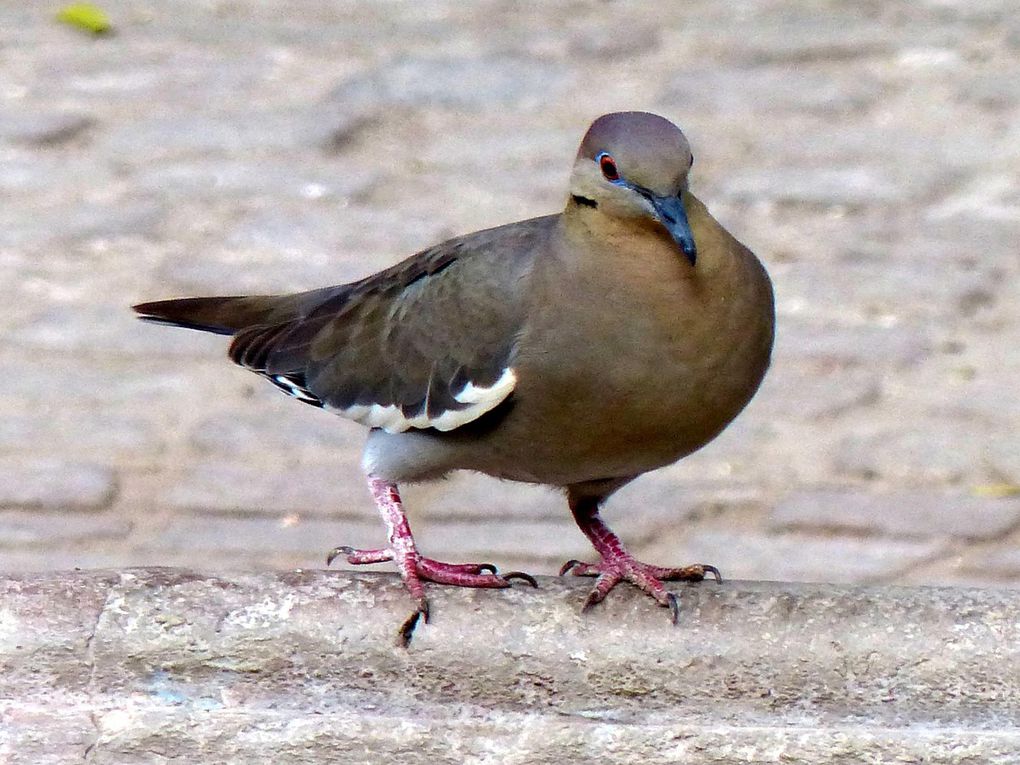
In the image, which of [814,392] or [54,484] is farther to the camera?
[814,392]

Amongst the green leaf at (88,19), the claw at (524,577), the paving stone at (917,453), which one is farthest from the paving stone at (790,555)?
the green leaf at (88,19)

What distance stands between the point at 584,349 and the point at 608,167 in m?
0.31

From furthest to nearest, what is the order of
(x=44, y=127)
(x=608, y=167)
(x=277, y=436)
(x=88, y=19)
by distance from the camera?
(x=88, y=19)
(x=44, y=127)
(x=277, y=436)
(x=608, y=167)

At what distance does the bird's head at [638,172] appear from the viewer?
288 centimetres

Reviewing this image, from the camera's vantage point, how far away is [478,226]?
589cm

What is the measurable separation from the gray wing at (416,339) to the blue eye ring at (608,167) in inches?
10.1

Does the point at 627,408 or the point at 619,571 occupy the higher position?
the point at 627,408

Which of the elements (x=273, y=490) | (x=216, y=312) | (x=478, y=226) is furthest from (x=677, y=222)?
(x=478, y=226)

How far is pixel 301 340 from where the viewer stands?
12.4 ft

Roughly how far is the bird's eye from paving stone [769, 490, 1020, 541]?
172cm

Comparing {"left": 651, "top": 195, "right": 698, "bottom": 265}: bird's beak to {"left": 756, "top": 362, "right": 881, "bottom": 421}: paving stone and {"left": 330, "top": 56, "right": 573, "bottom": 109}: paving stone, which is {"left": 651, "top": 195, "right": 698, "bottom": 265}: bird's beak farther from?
{"left": 330, "top": 56, "right": 573, "bottom": 109}: paving stone

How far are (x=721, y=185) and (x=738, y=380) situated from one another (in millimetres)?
3321

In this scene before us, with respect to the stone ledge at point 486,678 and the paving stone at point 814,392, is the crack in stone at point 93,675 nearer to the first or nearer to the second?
the stone ledge at point 486,678

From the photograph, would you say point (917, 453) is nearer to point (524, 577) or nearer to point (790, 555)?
point (790, 555)
